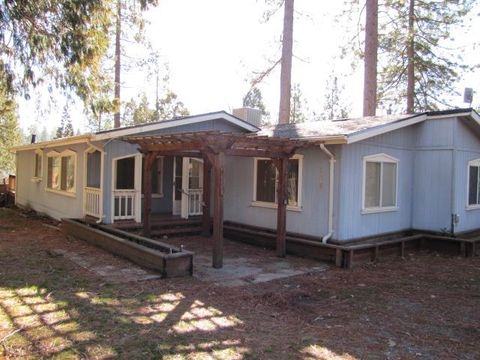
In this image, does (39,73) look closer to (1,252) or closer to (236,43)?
(1,252)

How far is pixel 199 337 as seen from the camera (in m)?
4.53

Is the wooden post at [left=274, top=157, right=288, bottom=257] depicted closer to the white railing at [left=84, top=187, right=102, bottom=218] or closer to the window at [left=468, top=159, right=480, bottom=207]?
the white railing at [left=84, top=187, right=102, bottom=218]

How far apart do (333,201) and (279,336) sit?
4.71 meters

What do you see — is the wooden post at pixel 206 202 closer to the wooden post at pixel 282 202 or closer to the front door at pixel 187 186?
the front door at pixel 187 186

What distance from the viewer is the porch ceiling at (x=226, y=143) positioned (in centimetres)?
754

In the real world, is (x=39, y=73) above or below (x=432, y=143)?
above

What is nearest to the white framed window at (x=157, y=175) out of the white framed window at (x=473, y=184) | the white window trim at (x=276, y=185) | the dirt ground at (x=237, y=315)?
the white window trim at (x=276, y=185)

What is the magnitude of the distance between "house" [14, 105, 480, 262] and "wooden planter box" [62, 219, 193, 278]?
0.79m

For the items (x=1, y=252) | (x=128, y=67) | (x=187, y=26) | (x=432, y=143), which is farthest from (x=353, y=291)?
(x=128, y=67)

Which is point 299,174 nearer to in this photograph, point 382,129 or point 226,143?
point 382,129

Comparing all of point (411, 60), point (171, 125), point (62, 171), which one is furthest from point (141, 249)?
point (411, 60)

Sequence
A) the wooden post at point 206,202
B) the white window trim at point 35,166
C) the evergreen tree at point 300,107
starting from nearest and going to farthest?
the wooden post at point 206,202, the white window trim at point 35,166, the evergreen tree at point 300,107

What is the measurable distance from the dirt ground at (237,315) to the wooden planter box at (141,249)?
0.27 metres

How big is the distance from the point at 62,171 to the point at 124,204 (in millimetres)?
3511
